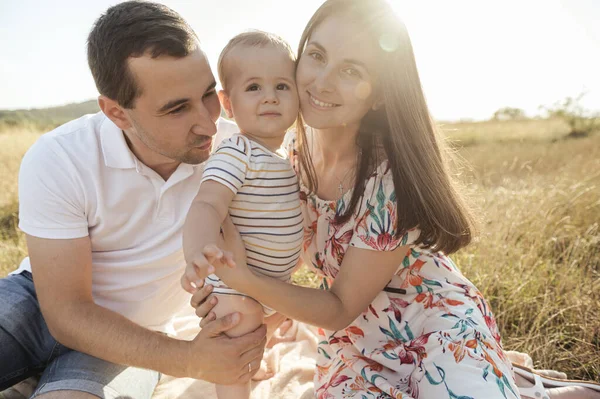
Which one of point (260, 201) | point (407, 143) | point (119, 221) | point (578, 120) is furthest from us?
point (578, 120)

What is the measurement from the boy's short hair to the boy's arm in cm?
63

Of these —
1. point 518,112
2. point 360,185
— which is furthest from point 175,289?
→ point 518,112

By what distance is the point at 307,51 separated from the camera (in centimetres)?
244

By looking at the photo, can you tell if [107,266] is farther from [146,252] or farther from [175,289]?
[175,289]

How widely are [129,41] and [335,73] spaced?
1.13 meters

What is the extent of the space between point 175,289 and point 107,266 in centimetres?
47

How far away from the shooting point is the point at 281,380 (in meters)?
3.32

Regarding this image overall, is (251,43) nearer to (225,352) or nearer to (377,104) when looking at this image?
(377,104)

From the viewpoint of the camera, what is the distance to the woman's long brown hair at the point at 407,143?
233 cm

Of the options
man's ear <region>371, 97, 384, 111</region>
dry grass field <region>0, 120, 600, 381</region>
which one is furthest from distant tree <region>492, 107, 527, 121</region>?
man's ear <region>371, 97, 384, 111</region>

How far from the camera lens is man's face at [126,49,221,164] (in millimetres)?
2582

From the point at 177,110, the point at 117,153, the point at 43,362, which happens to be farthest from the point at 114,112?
the point at 43,362

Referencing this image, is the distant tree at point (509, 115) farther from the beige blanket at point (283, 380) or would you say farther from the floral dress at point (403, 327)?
the floral dress at point (403, 327)

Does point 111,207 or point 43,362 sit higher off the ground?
point 111,207
